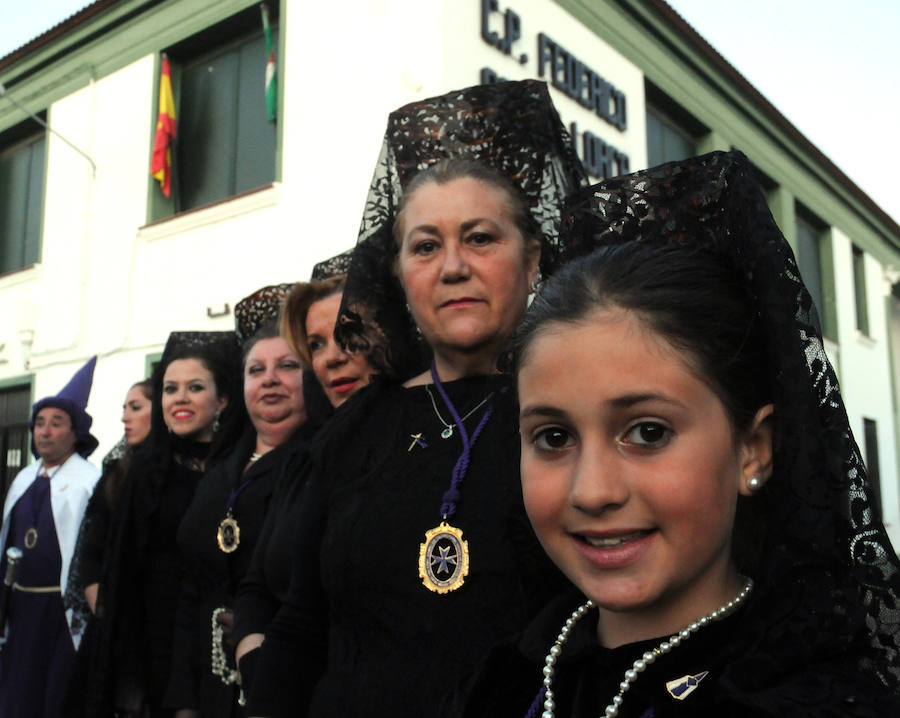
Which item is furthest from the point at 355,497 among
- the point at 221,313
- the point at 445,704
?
the point at 221,313

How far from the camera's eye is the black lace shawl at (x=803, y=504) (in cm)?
100

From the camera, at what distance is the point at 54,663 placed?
4.54m

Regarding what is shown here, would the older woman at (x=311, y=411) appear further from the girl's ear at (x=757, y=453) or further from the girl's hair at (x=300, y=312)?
the girl's ear at (x=757, y=453)

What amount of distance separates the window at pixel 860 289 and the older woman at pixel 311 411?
15.3 m

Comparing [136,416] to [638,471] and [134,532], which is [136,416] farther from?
[638,471]

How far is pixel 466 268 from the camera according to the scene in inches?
69.6

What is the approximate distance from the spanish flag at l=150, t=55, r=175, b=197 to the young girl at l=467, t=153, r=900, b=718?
28.9ft

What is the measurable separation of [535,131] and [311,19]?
21.7ft

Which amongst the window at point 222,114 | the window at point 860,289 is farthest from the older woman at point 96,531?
the window at point 860,289

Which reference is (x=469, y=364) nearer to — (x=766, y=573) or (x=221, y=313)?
(x=766, y=573)

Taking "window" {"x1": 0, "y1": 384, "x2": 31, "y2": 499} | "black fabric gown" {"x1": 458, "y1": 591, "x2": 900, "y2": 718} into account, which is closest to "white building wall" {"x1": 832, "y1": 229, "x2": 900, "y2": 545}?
"window" {"x1": 0, "y1": 384, "x2": 31, "y2": 499}

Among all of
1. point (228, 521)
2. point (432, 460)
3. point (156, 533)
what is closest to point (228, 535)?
point (228, 521)

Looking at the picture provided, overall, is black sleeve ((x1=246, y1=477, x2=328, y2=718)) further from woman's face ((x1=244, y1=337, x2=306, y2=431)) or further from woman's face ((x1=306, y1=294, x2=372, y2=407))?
woman's face ((x1=244, y1=337, x2=306, y2=431))

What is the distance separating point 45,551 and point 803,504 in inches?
188
